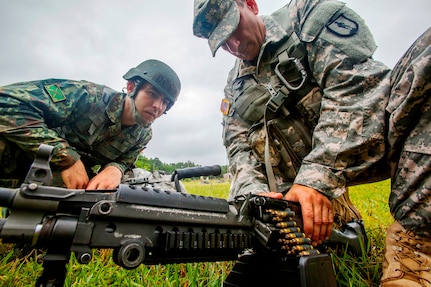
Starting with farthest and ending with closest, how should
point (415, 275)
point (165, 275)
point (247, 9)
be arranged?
point (247, 9), point (165, 275), point (415, 275)

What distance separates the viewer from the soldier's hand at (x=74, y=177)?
3002 mm

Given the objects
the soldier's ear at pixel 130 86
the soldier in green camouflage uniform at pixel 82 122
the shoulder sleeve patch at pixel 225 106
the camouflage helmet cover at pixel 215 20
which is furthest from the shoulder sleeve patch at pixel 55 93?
the shoulder sleeve patch at pixel 225 106

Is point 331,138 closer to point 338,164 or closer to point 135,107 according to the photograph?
point 338,164

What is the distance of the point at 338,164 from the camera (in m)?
1.86

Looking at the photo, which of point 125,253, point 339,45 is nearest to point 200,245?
point 125,253

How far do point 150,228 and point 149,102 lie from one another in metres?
3.33

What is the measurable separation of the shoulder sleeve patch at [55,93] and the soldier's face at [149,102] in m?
1.05

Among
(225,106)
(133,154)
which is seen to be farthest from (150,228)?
(133,154)

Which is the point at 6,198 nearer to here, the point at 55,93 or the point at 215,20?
the point at 215,20

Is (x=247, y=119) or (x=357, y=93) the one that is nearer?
(x=357, y=93)

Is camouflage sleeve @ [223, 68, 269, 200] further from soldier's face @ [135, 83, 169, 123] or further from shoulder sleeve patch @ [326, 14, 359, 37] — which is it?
shoulder sleeve patch @ [326, 14, 359, 37]

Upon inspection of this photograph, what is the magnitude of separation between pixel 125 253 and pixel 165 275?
0.94m

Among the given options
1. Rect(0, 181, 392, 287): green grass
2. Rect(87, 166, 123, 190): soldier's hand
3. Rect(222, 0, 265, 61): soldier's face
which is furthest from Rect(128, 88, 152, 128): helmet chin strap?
Rect(0, 181, 392, 287): green grass

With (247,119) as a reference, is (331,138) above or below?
below
